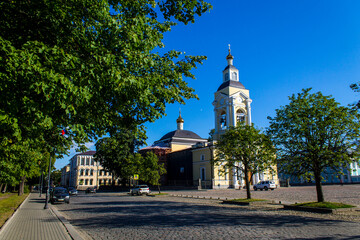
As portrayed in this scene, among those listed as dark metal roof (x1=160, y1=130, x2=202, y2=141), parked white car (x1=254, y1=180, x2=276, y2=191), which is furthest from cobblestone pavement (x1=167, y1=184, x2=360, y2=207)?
dark metal roof (x1=160, y1=130, x2=202, y2=141)

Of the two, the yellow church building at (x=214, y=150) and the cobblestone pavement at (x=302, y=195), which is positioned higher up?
the yellow church building at (x=214, y=150)

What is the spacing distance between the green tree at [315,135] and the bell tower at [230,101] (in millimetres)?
33607

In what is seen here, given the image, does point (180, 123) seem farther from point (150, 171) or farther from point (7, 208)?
point (7, 208)

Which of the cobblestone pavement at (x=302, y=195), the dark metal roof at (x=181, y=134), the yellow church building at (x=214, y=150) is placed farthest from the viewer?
the dark metal roof at (x=181, y=134)

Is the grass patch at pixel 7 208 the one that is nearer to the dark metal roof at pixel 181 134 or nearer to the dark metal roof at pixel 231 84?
the dark metal roof at pixel 231 84

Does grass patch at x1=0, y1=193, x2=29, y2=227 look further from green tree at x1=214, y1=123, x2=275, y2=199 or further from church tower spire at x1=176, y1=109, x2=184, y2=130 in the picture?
church tower spire at x1=176, y1=109, x2=184, y2=130

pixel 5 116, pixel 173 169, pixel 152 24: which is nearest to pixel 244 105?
pixel 173 169

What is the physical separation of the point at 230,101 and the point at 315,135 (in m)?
35.8

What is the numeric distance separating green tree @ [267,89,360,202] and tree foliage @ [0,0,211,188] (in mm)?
9125

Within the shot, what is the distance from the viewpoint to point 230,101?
50.8 metres

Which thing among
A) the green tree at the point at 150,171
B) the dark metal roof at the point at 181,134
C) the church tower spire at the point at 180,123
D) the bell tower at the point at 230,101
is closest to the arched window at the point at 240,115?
the bell tower at the point at 230,101

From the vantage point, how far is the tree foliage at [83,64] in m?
5.59

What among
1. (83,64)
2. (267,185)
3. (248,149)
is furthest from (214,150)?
(83,64)

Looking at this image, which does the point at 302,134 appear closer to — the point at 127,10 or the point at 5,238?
the point at 127,10
